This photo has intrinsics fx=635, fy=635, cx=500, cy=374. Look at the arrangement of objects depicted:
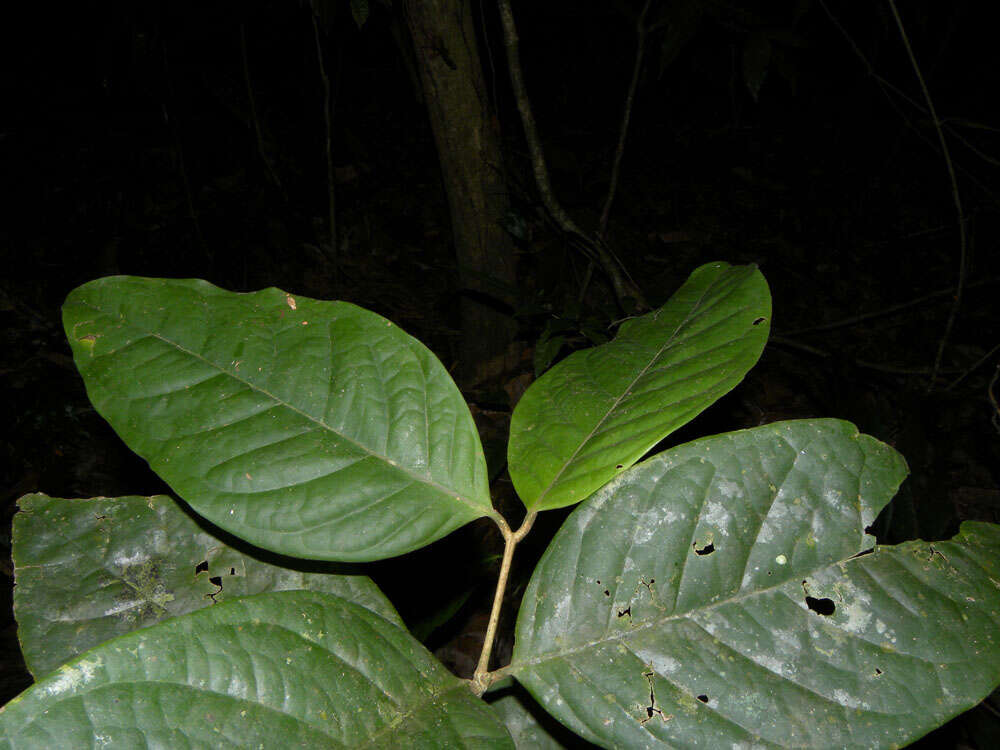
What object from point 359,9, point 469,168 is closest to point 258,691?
point 359,9

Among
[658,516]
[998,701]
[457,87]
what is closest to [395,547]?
[658,516]

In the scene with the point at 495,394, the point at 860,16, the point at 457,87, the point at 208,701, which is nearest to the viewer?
the point at 208,701

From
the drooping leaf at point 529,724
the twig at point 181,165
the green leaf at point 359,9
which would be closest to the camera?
the drooping leaf at point 529,724

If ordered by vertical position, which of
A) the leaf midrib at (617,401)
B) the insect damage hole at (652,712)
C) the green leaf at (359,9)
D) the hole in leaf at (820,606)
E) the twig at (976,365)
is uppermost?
the green leaf at (359,9)

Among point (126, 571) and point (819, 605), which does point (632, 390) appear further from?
point (126, 571)

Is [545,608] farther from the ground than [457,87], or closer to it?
closer to it

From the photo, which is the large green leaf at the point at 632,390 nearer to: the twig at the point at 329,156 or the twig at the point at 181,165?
the twig at the point at 329,156

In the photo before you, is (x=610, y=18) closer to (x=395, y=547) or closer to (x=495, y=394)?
(x=495, y=394)

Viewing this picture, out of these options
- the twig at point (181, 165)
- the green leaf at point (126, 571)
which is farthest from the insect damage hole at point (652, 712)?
the twig at point (181, 165)
